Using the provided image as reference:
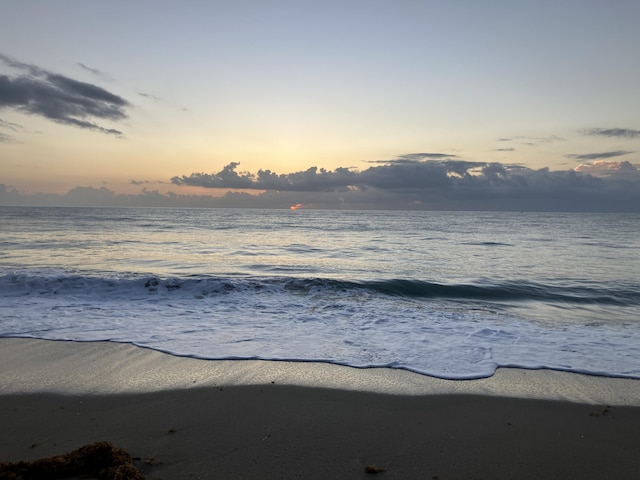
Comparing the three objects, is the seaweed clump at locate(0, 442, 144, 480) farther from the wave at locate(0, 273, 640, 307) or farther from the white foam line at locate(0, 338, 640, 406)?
the wave at locate(0, 273, 640, 307)

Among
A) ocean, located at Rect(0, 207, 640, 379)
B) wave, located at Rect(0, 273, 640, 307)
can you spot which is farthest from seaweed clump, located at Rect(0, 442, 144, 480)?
wave, located at Rect(0, 273, 640, 307)

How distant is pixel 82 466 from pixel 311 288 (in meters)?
10.9

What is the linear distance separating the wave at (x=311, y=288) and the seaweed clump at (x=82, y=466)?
30.7 feet

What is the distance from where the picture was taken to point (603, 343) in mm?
7957

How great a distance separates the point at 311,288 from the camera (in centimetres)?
1409

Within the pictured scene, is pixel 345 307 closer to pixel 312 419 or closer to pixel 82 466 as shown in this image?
pixel 312 419

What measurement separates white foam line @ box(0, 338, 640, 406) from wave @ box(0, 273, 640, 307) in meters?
6.30

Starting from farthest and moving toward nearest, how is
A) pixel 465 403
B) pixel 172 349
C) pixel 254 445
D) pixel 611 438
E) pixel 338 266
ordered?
pixel 338 266
pixel 172 349
pixel 465 403
pixel 611 438
pixel 254 445

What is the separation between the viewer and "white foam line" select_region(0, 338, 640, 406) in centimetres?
539

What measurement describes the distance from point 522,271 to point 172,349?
1615 centimetres

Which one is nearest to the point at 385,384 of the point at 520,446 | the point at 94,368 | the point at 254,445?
the point at 520,446

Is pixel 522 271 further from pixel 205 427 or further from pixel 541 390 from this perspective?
pixel 205 427

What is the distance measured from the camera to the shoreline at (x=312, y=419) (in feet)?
12.0

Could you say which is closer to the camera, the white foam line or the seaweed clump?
the seaweed clump
